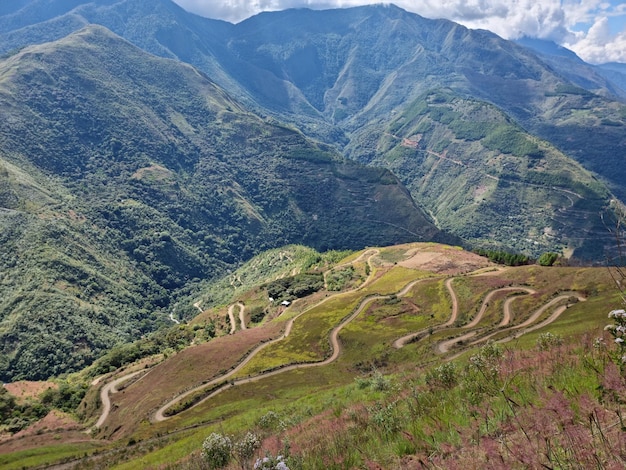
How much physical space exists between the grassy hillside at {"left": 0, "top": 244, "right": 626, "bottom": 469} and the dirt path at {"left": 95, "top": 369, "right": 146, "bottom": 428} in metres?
1.70

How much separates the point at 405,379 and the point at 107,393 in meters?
77.3

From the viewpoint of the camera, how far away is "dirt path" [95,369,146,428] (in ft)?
235

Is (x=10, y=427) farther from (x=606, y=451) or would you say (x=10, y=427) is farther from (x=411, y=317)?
(x=606, y=451)

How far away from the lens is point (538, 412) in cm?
938

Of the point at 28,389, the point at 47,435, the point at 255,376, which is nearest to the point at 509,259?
the point at 255,376

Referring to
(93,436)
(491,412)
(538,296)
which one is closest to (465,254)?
(538,296)

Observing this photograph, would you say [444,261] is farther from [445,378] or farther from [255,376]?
[445,378]

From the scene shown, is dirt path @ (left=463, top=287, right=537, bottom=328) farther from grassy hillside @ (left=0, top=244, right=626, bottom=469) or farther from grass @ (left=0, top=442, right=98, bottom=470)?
grass @ (left=0, top=442, right=98, bottom=470)

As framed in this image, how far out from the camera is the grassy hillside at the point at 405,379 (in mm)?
9375

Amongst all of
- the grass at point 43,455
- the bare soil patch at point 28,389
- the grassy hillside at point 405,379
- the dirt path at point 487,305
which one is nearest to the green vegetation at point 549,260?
the grassy hillside at point 405,379

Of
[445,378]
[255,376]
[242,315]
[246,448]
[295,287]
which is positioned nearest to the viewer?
[246,448]

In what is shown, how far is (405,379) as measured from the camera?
2648 centimetres

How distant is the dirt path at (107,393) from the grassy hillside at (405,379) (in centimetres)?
170

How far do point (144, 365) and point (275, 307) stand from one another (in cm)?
4167
